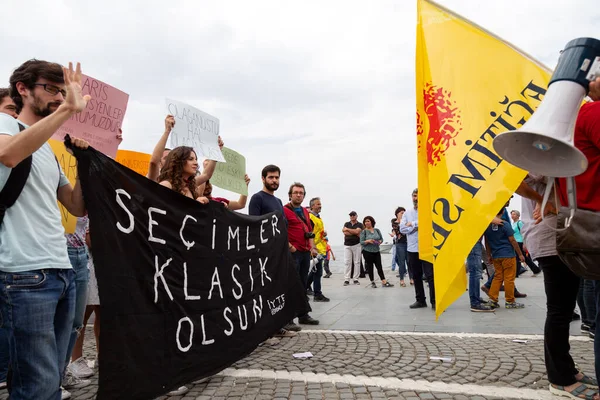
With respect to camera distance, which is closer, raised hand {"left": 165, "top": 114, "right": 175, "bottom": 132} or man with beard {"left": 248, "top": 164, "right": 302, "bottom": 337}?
raised hand {"left": 165, "top": 114, "right": 175, "bottom": 132}

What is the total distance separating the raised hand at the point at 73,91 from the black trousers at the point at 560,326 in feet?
9.96

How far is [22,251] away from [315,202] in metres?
8.69

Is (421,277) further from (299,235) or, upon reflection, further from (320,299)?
(299,235)

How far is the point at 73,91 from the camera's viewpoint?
1956 mm

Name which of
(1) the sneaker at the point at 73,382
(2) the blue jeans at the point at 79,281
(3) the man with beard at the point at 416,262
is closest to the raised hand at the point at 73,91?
(2) the blue jeans at the point at 79,281

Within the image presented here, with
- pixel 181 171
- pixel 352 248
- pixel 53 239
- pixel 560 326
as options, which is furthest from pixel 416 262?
pixel 53 239

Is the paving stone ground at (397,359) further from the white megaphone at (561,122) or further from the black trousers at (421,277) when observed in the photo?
the white megaphone at (561,122)

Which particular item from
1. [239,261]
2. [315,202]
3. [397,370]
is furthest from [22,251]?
[315,202]

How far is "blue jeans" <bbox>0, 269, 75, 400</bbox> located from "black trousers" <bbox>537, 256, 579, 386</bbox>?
115 inches

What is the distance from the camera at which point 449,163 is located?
313cm

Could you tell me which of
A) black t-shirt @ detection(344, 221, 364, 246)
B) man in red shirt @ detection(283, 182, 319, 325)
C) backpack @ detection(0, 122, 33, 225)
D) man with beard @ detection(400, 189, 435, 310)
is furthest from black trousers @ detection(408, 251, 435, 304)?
backpack @ detection(0, 122, 33, 225)

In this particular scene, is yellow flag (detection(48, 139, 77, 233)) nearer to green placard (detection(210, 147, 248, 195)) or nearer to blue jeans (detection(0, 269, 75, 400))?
green placard (detection(210, 147, 248, 195))

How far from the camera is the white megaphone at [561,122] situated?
1.97m

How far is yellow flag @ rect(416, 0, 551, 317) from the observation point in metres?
3.01
